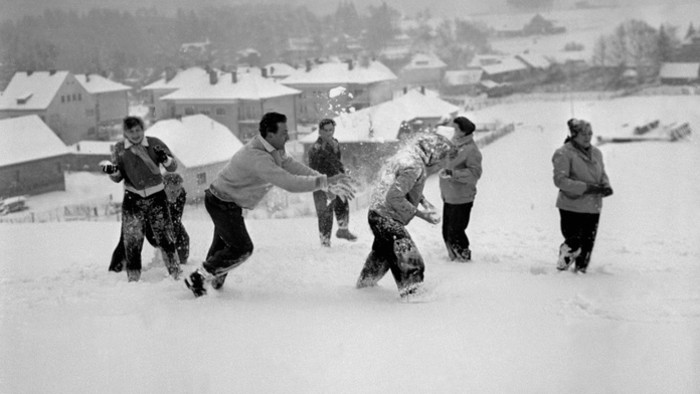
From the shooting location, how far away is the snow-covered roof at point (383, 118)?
446 centimetres

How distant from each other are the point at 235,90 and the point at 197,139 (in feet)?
4.70

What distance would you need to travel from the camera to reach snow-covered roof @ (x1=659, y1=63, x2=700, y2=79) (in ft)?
17.1

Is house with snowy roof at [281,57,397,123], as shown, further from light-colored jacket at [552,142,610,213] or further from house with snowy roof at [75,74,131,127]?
light-colored jacket at [552,142,610,213]

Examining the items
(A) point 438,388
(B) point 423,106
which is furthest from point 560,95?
(A) point 438,388

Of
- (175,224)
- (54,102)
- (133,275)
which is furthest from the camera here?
(54,102)

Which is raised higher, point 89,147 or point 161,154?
point 161,154

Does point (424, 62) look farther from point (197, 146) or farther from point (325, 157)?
point (325, 157)

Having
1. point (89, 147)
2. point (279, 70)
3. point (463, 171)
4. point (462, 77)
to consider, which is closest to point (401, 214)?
point (463, 171)

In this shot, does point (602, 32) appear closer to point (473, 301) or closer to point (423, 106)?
point (423, 106)

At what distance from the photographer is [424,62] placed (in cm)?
704

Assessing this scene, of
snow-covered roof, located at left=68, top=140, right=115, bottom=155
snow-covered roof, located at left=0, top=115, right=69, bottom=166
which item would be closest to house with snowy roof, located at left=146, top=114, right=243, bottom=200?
snow-covered roof, located at left=68, top=140, right=115, bottom=155

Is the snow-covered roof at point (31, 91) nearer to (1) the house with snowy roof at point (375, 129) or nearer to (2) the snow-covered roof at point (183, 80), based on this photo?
(2) the snow-covered roof at point (183, 80)

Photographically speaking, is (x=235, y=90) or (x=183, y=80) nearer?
(x=183, y=80)

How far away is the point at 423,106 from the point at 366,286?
12.2 feet
